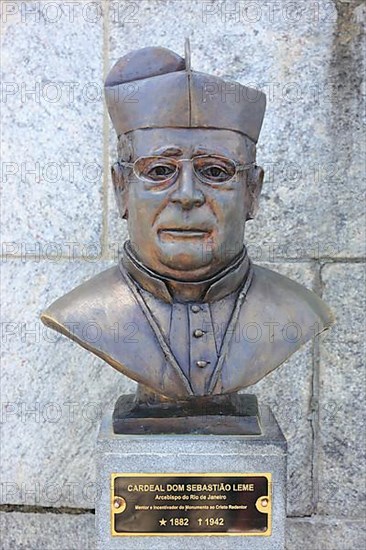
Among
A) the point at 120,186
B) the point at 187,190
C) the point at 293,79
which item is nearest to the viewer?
the point at 187,190

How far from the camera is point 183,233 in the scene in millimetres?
2090

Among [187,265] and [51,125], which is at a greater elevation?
[51,125]

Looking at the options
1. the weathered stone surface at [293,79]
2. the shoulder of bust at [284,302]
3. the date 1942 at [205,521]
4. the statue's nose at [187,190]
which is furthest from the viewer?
the weathered stone surface at [293,79]

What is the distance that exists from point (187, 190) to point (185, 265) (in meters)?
0.22

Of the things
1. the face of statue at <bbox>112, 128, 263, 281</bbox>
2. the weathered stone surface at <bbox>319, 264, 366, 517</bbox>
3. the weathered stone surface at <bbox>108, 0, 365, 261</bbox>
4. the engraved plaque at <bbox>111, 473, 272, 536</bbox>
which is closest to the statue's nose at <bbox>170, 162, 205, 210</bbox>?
the face of statue at <bbox>112, 128, 263, 281</bbox>

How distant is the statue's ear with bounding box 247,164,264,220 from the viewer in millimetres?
2250

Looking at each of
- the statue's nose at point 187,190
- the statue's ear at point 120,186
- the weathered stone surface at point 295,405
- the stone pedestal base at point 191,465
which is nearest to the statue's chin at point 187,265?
the statue's nose at point 187,190

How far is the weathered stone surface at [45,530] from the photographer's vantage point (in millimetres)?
3172

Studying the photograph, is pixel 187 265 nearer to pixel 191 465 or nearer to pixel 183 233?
pixel 183 233

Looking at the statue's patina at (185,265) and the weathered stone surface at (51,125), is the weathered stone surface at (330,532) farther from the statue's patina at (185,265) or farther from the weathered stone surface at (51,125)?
the weathered stone surface at (51,125)

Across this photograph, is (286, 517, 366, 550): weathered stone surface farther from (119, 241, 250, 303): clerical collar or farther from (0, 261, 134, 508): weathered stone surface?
(119, 241, 250, 303): clerical collar

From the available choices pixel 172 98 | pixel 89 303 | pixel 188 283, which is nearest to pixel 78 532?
pixel 89 303

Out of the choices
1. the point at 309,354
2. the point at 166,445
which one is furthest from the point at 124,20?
the point at 166,445

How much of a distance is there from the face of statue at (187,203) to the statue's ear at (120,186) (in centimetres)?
7
